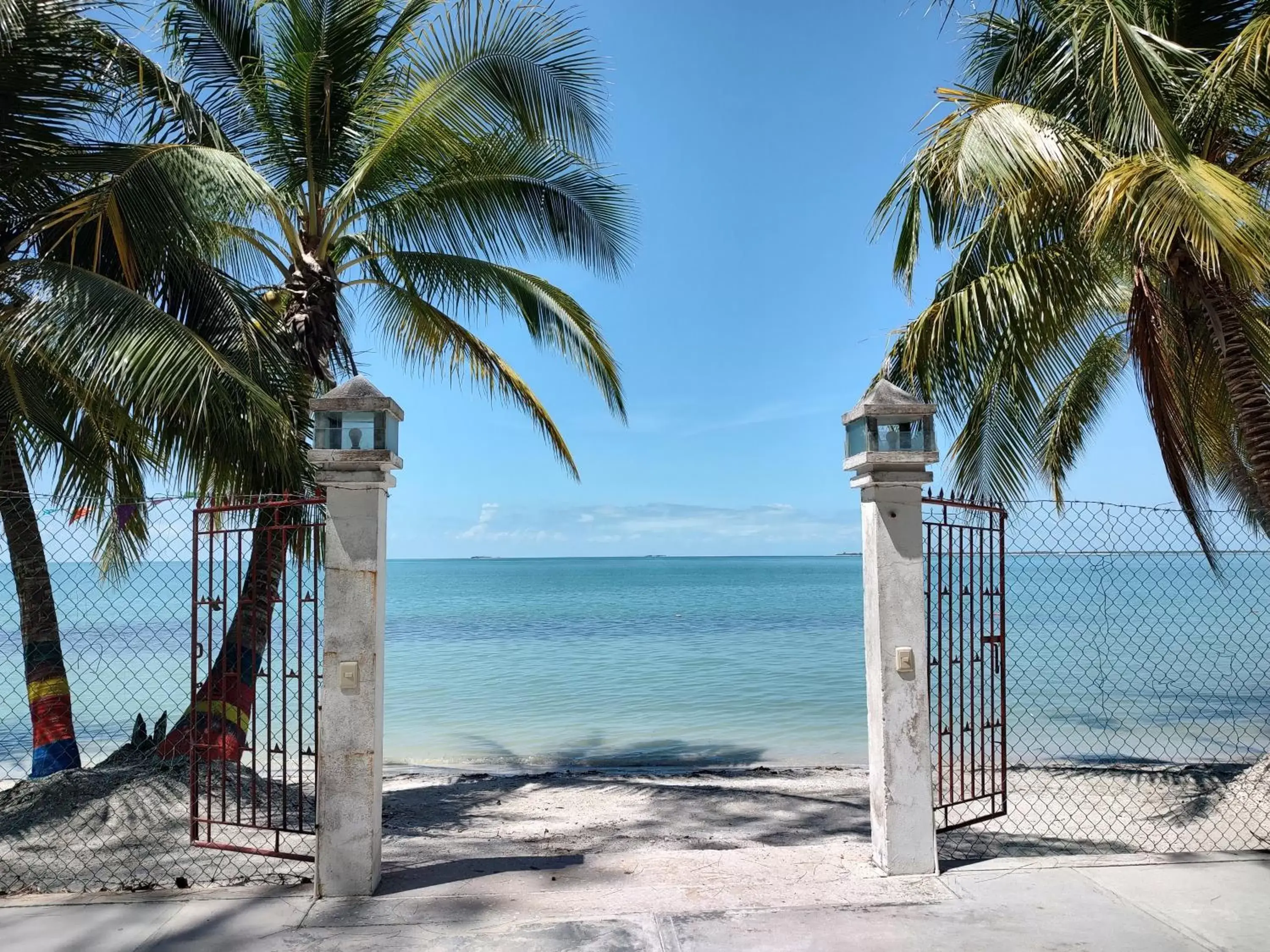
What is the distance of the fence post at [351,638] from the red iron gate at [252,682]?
0.40ft

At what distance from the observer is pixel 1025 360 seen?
274 inches

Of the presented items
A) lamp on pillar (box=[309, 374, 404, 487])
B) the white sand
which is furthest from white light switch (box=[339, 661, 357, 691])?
the white sand

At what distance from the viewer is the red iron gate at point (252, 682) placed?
4594mm

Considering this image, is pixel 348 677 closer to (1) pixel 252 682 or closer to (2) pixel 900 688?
(1) pixel 252 682

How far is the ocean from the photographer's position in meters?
11.5

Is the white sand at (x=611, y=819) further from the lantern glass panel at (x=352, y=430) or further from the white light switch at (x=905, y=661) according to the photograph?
the lantern glass panel at (x=352, y=430)

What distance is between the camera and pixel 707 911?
4.16 metres

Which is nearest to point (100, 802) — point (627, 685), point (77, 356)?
point (77, 356)

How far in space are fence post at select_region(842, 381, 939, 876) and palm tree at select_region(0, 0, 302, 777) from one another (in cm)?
404

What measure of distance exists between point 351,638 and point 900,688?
2.92 m

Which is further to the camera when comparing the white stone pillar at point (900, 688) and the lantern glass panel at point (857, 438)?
the lantern glass panel at point (857, 438)

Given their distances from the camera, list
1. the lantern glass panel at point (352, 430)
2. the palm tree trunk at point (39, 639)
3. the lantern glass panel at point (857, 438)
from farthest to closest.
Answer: the palm tree trunk at point (39, 639) < the lantern glass panel at point (857, 438) < the lantern glass panel at point (352, 430)

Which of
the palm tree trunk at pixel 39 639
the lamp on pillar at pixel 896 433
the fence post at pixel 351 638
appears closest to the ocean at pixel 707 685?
the palm tree trunk at pixel 39 639

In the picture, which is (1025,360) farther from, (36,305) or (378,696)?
(36,305)
